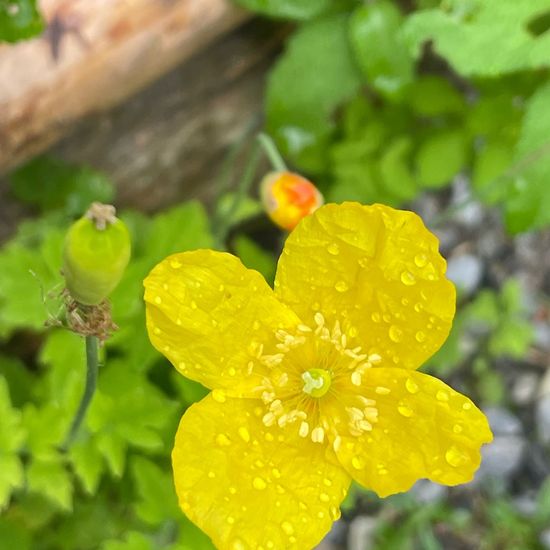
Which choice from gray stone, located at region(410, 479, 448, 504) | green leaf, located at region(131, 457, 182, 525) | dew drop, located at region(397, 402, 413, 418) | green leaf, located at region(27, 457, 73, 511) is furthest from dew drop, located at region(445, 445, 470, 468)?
gray stone, located at region(410, 479, 448, 504)

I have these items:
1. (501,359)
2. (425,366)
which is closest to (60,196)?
(425,366)

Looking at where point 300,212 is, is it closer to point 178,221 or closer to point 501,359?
point 178,221

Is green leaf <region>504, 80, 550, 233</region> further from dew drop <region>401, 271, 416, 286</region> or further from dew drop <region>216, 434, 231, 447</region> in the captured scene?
dew drop <region>216, 434, 231, 447</region>

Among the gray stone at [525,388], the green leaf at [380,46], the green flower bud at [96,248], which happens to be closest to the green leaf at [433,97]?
the green leaf at [380,46]

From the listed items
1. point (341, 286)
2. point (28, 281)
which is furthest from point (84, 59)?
point (341, 286)

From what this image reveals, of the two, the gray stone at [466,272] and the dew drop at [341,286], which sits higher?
the dew drop at [341,286]

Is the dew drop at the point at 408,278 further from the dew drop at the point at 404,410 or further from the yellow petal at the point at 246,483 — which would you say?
the yellow petal at the point at 246,483
